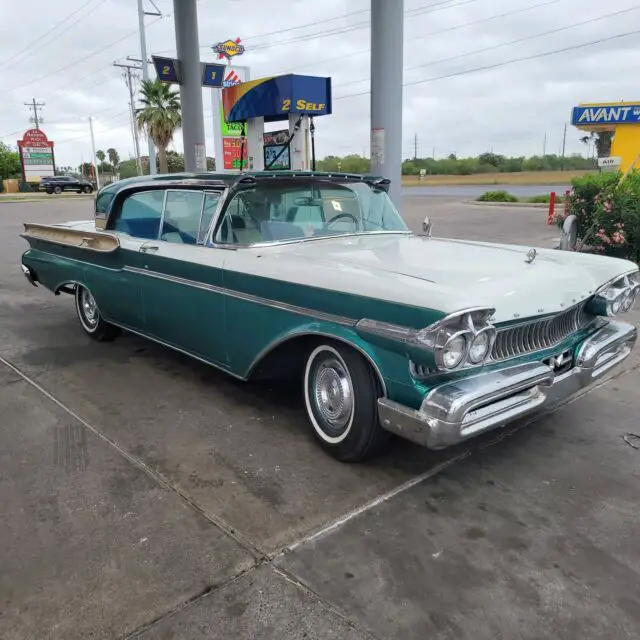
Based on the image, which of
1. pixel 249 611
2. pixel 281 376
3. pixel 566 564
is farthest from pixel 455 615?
pixel 281 376

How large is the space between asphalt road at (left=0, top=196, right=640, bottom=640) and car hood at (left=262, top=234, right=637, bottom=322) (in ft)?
3.15

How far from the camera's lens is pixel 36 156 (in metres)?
56.4

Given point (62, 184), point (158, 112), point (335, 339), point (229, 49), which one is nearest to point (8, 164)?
point (62, 184)

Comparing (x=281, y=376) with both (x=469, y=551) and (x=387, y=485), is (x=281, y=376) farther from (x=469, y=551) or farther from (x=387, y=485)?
(x=469, y=551)

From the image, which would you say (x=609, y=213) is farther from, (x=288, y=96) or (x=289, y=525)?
(x=289, y=525)

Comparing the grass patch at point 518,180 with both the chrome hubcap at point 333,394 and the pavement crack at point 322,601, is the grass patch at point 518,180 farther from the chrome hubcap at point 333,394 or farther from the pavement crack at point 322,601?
the pavement crack at point 322,601

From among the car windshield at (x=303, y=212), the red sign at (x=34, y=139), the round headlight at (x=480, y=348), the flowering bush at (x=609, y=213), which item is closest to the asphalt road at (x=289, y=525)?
the round headlight at (x=480, y=348)

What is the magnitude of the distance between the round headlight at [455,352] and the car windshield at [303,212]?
1.63m

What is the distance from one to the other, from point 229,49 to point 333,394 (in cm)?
2708

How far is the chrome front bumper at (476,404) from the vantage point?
2693 millimetres

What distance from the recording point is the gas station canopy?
379 inches

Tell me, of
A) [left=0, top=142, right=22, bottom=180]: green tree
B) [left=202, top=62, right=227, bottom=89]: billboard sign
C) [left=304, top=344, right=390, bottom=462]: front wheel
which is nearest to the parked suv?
[left=0, top=142, right=22, bottom=180]: green tree

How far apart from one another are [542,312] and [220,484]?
6.30ft

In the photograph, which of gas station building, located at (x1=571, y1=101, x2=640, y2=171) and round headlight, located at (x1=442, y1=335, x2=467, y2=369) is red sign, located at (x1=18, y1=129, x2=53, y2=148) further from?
round headlight, located at (x1=442, y1=335, x2=467, y2=369)
